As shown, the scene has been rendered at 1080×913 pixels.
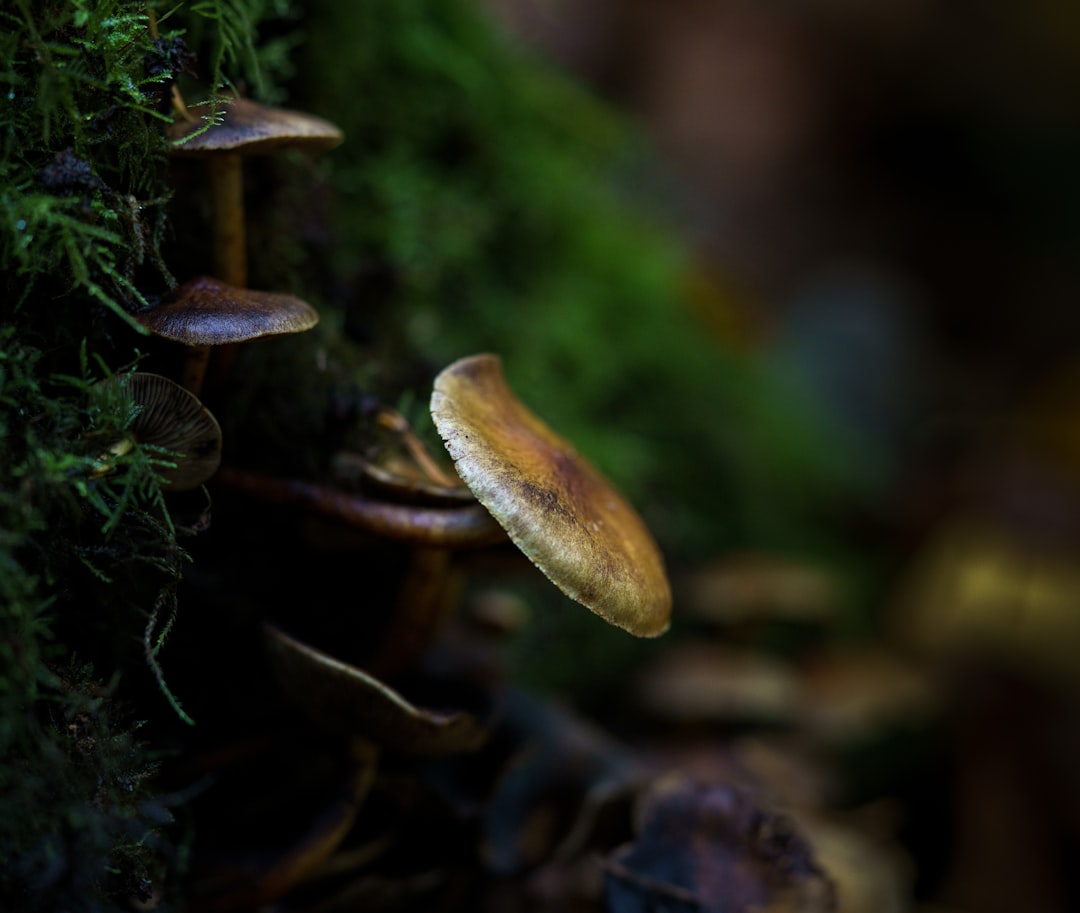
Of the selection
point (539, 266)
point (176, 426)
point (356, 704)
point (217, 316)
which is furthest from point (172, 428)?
point (539, 266)

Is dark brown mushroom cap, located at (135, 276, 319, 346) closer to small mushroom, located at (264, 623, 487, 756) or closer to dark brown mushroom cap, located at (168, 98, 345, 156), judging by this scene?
dark brown mushroom cap, located at (168, 98, 345, 156)

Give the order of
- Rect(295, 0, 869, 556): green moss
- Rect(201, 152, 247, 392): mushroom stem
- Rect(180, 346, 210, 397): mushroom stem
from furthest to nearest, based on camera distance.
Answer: Rect(295, 0, 869, 556): green moss < Rect(201, 152, 247, 392): mushroom stem < Rect(180, 346, 210, 397): mushroom stem

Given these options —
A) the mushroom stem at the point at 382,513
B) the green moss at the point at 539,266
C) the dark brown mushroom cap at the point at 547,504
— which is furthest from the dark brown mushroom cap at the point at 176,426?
the green moss at the point at 539,266

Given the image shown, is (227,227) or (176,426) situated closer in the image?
(176,426)

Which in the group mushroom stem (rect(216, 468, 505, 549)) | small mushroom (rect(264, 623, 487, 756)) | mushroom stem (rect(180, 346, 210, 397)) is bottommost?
small mushroom (rect(264, 623, 487, 756))

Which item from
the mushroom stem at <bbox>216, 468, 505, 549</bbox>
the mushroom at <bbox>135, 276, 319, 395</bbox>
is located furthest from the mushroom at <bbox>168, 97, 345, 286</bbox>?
the mushroom stem at <bbox>216, 468, 505, 549</bbox>

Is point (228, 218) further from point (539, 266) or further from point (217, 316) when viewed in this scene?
point (539, 266)

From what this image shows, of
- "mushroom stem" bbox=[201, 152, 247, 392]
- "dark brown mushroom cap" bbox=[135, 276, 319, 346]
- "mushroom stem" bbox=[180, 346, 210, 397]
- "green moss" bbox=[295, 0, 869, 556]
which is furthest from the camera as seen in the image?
"green moss" bbox=[295, 0, 869, 556]
